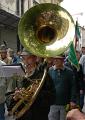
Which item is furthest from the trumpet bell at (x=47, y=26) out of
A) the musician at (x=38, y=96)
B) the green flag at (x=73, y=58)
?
the green flag at (x=73, y=58)

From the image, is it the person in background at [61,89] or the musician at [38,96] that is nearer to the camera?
the musician at [38,96]

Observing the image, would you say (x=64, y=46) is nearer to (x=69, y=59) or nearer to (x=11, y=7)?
(x=69, y=59)

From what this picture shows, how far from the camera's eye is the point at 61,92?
20.9 feet

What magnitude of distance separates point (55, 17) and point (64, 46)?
399mm

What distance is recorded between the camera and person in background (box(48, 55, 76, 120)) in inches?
249

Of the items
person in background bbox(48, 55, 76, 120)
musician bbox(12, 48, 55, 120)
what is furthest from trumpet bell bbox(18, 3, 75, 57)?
person in background bbox(48, 55, 76, 120)

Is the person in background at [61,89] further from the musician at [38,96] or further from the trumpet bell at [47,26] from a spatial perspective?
the musician at [38,96]

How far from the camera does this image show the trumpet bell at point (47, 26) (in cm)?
537

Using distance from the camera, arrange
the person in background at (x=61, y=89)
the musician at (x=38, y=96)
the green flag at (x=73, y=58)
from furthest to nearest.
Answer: the green flag at (x=73, y=58)
the person in background at (x=61, y=89)
the musician at (x=38, y=96)

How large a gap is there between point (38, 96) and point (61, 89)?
60.2 inches

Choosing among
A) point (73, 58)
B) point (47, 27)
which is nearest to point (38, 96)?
point (47, 27)

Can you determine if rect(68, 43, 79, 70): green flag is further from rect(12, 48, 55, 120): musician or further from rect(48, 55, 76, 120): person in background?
rect(12, 48, 55, 120): musician

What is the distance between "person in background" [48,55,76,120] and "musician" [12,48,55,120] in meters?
1.29

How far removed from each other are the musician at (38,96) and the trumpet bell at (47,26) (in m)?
0.42
